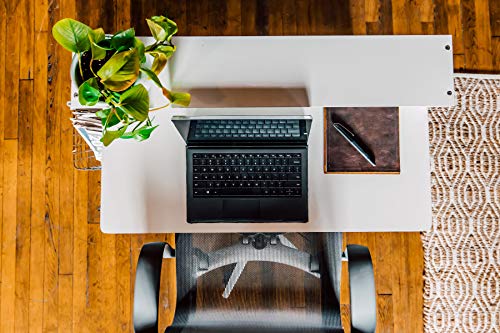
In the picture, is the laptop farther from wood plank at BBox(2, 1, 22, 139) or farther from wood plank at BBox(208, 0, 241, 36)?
wood plank at BBox(2, 1, 22, 139)

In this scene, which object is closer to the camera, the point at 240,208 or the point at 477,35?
the point at 240,208

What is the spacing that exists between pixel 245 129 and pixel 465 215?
1.10 m

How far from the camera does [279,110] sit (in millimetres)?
1058

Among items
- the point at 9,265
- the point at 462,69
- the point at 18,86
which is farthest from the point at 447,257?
the point at 18,86

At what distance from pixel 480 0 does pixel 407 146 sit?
106 centimetres

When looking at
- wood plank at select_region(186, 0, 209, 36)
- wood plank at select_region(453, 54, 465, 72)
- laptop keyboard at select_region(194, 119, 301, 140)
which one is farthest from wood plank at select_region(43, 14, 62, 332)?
wood plank at select_region(453, 54, 465, 72)

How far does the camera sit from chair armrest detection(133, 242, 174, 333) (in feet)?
→ 3.57

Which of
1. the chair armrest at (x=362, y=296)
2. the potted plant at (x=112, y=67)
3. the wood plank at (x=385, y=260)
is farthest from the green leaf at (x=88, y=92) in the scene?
the wood plank at (x=385, y=260)

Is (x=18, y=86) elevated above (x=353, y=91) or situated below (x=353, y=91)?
above

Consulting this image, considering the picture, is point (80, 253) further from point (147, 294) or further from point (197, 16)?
point (197, 16)

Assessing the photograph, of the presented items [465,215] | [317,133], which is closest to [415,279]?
[465,215]

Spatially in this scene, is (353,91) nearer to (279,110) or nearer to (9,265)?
(279,110)

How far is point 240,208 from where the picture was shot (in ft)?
3.72

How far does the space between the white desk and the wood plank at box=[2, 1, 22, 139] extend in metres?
0.91
